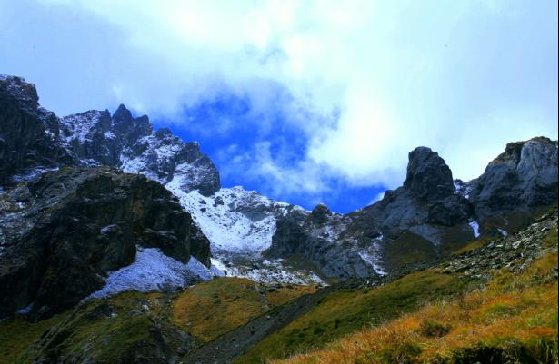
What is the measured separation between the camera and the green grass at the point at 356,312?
106 feet

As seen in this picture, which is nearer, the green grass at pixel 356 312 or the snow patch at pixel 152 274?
the green grass at pixel 356 312

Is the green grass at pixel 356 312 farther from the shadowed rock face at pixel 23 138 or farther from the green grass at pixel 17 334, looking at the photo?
the shadowed rock face at pixel 23 138

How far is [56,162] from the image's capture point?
183 m

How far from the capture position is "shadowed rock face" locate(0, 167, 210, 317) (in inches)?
3622

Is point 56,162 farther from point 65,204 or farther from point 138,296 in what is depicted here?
point 138,296

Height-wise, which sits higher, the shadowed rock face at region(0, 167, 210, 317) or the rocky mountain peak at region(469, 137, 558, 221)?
the rocky mountain peak at region(469, 137, 558, 221)

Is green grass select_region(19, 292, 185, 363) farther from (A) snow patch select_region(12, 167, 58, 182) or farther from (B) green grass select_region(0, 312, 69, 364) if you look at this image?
(A) snow patch select_region(12, 167, 58, 182)

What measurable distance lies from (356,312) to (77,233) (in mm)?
80266

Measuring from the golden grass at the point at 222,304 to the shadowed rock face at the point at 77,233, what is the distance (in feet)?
72.9

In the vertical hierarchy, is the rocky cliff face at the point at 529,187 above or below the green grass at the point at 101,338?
above

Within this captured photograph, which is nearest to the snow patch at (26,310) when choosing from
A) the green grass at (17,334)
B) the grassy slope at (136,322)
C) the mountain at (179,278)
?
the mountain at (179,278)

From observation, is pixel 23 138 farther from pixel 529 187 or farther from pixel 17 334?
pixel 529 187

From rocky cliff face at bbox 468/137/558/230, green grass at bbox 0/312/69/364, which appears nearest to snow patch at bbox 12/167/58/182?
green grass at bbox 0/312/69/364

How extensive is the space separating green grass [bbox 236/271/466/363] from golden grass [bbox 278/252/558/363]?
15204mm
